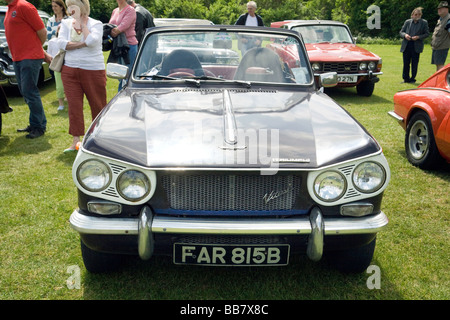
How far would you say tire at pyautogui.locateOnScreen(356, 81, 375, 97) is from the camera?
956cm

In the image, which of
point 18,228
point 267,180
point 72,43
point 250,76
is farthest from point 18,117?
point 267,180

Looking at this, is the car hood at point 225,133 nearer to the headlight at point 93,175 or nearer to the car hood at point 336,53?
the headlight at point 93,175

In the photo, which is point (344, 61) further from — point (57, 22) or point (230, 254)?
point (230, 254)

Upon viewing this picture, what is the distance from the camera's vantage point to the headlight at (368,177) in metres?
2.42

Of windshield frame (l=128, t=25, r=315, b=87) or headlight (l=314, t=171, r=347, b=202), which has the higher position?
windshield frame (l=128, t=25, r=315, b=87)

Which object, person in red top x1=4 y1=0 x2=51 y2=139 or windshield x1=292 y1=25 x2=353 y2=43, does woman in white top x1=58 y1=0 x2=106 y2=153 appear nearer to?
person in red top x1=4 y1=0 x2=51 y2=139

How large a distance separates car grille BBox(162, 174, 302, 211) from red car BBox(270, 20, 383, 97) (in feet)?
21.8

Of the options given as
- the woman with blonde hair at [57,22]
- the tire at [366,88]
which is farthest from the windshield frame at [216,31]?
the tire at [366,88]

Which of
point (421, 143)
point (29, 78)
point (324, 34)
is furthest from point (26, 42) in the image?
point (324, 34)

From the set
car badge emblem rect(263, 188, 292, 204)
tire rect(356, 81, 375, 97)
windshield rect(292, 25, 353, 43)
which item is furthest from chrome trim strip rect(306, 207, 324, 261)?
windshield rect(292, 25, 353, 43)

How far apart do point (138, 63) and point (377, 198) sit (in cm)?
228

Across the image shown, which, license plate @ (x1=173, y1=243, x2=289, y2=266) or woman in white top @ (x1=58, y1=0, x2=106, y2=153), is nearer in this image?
license plate @ (x1=173, y1=243, x2=289, y2=266)

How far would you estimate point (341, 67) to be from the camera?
29.9 ft
